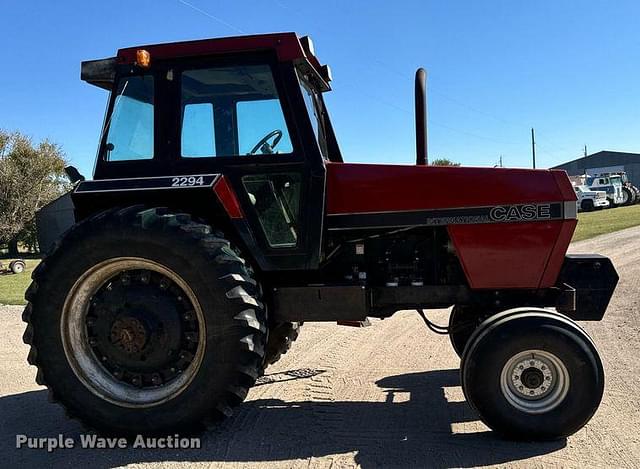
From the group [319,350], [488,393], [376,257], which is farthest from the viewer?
[319,350]

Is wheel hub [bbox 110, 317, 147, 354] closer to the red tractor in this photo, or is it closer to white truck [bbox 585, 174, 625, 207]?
the red tractor

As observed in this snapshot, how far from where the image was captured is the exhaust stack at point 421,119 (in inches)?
156

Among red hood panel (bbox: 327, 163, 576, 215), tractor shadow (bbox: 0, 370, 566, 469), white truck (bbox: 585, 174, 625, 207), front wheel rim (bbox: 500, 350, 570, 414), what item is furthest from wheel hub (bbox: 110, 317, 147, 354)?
white truck (bbox: 585, 174, 625, 207)

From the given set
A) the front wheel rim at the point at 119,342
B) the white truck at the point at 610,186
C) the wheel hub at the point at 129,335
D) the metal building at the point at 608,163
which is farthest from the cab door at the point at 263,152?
the metal building at the point at 608,163

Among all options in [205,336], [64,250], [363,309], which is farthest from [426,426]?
[64,250]

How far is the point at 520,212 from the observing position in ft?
12.1

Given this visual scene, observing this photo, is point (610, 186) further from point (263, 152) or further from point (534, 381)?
point (263, 152)

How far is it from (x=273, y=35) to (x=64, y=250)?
201 cm

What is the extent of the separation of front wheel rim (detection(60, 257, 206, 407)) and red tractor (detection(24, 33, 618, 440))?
0.03 ft

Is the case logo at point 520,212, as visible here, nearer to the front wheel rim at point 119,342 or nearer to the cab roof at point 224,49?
the cab roof at point 224,49

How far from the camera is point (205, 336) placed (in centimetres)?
346

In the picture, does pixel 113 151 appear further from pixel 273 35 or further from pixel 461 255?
pixel 461 255

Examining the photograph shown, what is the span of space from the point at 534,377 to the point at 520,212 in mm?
1101

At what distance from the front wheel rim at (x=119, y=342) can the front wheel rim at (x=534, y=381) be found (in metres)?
1.98
